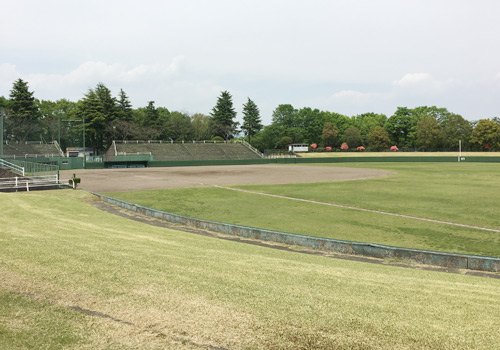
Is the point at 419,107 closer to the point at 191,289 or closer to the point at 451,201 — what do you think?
the point at 451,201

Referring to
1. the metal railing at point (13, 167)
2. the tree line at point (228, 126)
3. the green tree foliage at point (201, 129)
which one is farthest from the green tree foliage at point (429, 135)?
the metal railing at point (13, 167)

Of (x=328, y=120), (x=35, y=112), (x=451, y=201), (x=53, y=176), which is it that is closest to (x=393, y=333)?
(x=451, y=201)

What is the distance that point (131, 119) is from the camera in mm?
98188

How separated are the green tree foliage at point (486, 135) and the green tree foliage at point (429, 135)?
9.19 meters

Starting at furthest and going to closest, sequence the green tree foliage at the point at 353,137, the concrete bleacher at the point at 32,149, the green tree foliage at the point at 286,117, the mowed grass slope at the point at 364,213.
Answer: the green tree foliage at the point at 286,117, the green tree foliage at the point at 353,137, the concrete bleacher at the point at 32,149, the mowed grass slope at the point at 364,213

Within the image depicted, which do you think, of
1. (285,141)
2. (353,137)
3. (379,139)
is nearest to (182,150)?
(285,141)

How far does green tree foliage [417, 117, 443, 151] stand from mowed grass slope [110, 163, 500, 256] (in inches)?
3704

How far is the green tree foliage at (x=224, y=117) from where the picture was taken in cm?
11019

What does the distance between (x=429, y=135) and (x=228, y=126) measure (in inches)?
2424

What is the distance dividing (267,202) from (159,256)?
15.7m

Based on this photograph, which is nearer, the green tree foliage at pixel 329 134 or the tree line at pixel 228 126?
the tree line at pixel 228 126

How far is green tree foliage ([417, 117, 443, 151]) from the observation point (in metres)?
114

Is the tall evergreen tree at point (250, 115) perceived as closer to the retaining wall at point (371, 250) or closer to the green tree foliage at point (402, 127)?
the green tree foliage at point (402, 127)

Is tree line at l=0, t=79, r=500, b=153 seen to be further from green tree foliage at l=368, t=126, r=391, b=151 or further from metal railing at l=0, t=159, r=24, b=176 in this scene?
Result: metal railing at l=0, t=159, r=24, b=176
